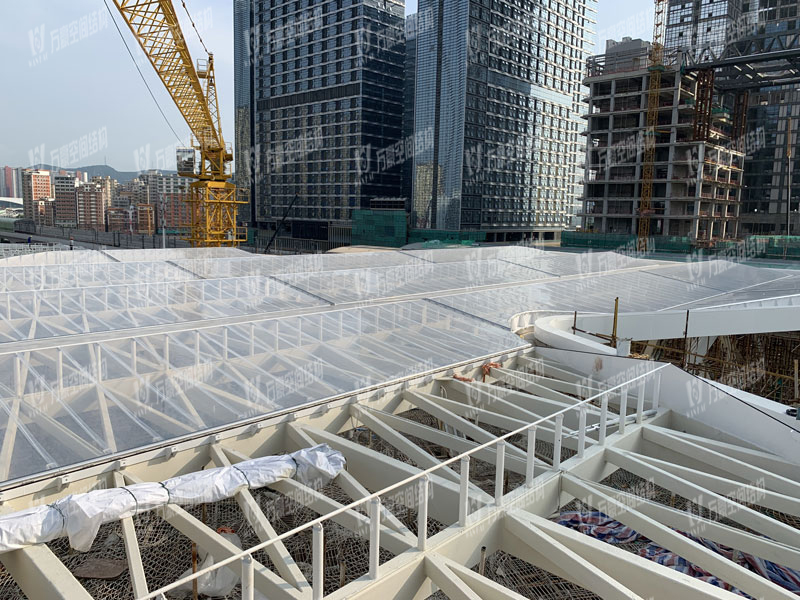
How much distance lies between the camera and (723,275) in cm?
2498

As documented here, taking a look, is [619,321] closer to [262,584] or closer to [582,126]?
[262,584]

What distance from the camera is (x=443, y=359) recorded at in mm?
10891

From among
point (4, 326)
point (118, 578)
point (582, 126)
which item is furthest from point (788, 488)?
point (582, 126)

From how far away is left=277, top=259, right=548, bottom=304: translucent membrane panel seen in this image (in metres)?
16.2

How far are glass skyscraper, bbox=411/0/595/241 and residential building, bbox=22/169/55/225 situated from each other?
89.1 metres

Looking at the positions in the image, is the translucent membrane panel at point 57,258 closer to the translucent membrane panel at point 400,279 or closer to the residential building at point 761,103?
the translucent membrane panel at point 400,279

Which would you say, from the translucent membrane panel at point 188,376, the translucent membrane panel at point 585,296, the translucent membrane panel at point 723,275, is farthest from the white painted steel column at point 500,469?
the translucent membrane panel at point 723,275

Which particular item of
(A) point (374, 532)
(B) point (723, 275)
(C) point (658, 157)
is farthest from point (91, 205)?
(A) point (374, 532)

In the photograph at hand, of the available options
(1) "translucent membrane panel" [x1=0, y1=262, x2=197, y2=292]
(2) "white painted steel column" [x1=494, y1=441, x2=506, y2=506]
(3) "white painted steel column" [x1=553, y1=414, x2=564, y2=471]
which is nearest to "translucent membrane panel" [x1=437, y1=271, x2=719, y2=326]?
(3) "white painted steel column" [x1=553, y1=414, x2=564, y2=471]

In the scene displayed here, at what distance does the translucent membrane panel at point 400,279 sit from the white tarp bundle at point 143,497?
8.44m

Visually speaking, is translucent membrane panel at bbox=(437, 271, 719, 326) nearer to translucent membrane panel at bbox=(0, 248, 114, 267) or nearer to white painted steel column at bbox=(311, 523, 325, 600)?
white painted steel column at bbox=(311, 523, 325, 600)

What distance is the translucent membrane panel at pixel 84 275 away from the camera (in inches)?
669

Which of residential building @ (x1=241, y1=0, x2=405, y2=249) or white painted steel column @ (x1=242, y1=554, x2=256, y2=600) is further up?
residential building @ (x1=241, y1=0, x2=405, y2=249)

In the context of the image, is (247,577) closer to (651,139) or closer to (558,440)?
(558,440)
